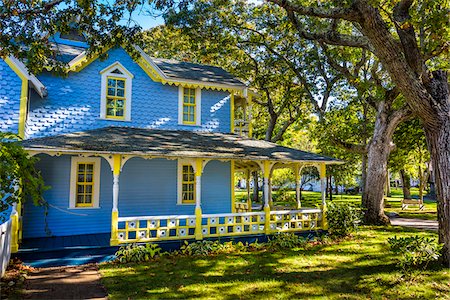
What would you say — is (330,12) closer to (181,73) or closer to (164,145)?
(164,145)

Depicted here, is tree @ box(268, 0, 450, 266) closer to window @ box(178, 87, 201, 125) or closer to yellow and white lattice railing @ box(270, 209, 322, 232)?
yellow and white lattice railing @ box(270, 209, 322, 232)

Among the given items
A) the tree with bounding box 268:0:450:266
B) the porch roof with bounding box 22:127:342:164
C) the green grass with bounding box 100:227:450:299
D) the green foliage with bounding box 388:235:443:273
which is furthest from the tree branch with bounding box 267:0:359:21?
the green grass with bounding box 100:227:450:299

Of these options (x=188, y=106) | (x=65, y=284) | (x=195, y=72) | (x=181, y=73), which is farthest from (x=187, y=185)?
(x=65, y=284)

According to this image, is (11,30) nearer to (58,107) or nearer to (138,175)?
(58,107)

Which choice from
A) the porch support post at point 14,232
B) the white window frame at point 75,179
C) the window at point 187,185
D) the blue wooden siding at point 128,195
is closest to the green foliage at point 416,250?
the blue wooden siding at point 128,195

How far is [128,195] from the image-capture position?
12.8 meters

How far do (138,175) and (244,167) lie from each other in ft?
19.4

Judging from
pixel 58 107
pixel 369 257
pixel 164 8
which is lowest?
pixel 369 257

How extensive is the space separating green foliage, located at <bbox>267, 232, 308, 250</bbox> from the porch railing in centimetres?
64

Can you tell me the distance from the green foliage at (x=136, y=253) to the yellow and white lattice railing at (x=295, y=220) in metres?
4.82

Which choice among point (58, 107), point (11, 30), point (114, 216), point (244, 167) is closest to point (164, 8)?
point (11, 30)

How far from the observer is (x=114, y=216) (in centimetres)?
1006

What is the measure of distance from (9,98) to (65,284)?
7022mm

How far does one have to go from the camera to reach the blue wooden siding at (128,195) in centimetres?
1155
